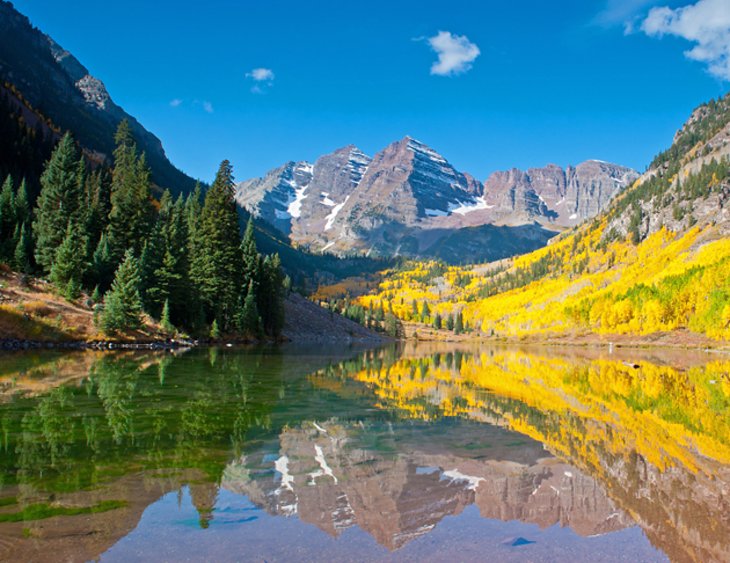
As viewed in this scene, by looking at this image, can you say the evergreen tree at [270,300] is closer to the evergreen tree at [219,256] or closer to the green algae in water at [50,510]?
the evergreen tree at [219,256]

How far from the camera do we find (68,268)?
55.4m

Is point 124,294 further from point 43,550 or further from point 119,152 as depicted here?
point 119,152

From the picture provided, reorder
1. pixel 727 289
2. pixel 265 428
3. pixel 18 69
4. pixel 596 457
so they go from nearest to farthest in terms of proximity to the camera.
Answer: pixel 596 457, pixel 265 428, pixel 727 289, pixel 18 69

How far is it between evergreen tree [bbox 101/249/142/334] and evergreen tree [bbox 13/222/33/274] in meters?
11.9

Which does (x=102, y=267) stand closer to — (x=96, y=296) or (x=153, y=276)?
(x=96, y=296)

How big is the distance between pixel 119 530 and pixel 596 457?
12.6 metres

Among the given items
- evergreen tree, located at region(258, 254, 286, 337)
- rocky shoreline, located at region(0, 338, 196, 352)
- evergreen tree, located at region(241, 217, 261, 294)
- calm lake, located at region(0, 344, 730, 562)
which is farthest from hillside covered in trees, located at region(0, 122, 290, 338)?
calm lake, located at region(0, 344, 730, 562)

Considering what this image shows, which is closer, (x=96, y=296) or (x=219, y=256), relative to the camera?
(x=96, y=296)

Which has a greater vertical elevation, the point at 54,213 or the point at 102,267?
the point at 54,213

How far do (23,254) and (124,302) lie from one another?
15.5 metres

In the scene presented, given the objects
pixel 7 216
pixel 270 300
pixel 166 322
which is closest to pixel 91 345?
pixel 166 322

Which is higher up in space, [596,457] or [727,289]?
[727,289]

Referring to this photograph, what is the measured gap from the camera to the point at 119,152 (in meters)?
104

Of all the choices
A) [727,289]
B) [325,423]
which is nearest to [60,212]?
[325,423]
